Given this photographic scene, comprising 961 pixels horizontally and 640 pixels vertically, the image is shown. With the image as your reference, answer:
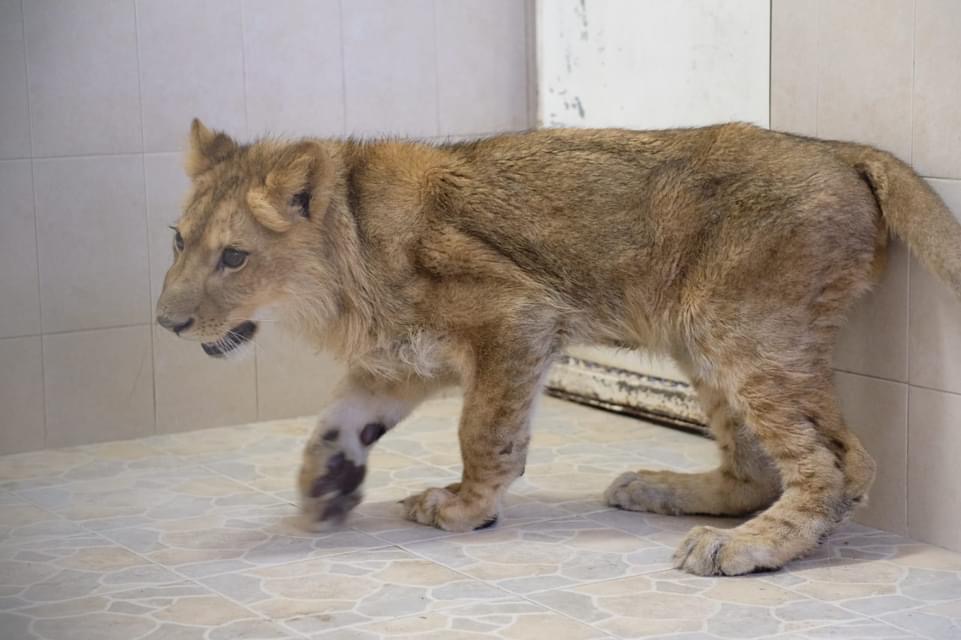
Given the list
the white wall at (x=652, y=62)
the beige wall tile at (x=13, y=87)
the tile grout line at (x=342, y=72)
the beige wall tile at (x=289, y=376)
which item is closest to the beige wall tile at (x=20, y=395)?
the beige wall tile at (x=13, y=87)

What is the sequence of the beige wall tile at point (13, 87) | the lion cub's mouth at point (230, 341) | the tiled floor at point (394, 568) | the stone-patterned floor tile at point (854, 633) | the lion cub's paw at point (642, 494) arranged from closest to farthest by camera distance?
the stone-patterned floor tile at point (854, 633)
the tiled floor at point (394, 568)
the lion cub's mouth at point (230, 341)
the lion cub's paw at point (642, 494)
the beige wall tile at point (13, 87)

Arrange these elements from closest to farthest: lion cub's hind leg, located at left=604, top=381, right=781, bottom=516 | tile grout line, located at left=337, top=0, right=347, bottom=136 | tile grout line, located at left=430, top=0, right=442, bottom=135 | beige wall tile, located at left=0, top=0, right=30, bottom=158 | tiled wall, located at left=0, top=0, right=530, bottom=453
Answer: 1. lion cub's hind leg, located at left=604, top=381, right=781, bottom=516
2. beige wall tile, located at left=0, top=0, right=30, bottom=158
3. tiled wall, located at left=0, top=0, right=530, bottom=453
4. tile grout line, located at left=337, top=0, right=347, bottom=136
5. tile grout line, located at left=430, top=0, right=442, bottom=135

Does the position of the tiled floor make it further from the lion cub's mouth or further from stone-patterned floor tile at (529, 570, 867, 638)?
the lion cub's mouth

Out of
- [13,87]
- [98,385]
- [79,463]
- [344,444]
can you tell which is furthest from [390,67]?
[344,444]

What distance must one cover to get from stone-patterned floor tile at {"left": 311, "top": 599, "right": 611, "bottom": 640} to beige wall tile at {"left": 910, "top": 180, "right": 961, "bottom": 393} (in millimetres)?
1469

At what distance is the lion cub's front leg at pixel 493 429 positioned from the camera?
15.6 feet

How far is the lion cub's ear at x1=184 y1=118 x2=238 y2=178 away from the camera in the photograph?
5.05 m

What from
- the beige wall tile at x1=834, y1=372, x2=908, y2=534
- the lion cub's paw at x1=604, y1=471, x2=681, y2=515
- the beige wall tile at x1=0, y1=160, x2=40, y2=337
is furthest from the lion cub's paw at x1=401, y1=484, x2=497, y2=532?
the beige wall tile at x1=0, y1=160, x2=40, y2=337

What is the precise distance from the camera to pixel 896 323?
4.73 m

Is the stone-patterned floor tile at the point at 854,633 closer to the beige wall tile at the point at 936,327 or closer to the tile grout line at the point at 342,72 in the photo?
the beige wall tile at the point at 936,327

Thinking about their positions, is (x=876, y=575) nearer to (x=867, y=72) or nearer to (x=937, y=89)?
(x=937, y=89)

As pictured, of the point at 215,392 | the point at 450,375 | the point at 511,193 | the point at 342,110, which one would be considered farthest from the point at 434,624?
the point at 342,110

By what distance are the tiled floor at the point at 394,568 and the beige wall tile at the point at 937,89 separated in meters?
1.23

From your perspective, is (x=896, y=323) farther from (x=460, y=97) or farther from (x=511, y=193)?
(x=460, y=97)
